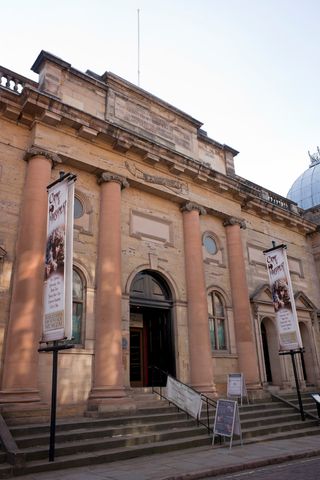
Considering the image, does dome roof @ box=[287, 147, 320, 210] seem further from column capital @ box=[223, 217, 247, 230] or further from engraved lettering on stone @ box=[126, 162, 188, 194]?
engraved lettering on stone @ box=[126, 162, 188, 194]

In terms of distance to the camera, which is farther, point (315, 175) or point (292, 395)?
point (315, 175)

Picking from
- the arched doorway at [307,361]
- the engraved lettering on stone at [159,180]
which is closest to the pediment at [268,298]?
the arched doorway at [307,361]

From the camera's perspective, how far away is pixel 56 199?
9484 mm

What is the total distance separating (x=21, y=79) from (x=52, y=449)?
36.2 ft

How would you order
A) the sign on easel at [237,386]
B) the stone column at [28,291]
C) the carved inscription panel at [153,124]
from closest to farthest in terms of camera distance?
the stone column at [28,291], the sign on easel at [237,386], the carved inscription panel at [153,124]

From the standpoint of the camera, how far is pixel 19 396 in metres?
9.66

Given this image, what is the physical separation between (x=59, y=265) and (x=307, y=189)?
29.3 meters

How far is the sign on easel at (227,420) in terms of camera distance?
9.43 meters

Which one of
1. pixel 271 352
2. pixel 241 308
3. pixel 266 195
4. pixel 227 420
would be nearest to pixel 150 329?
pixel 241 308

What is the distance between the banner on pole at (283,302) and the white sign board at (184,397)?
432 cm

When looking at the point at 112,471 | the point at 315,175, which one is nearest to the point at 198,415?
the point at 112,471

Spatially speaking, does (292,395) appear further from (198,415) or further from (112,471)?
(112,471)

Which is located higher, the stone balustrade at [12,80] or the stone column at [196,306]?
the stone balustrade at [12,80]

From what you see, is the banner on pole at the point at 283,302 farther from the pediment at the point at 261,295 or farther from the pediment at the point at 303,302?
the pediment at the point at 303,302
